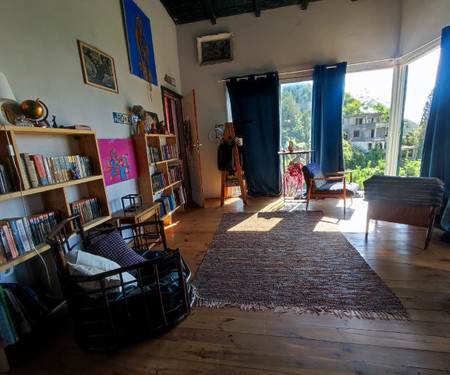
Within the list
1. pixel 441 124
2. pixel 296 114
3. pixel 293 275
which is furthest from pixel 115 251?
pixel 296 114

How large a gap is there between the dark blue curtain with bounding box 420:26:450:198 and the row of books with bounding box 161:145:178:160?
347cm

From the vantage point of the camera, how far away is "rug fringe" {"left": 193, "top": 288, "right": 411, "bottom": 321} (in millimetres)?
1350

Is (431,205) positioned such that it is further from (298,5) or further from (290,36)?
(298,5)

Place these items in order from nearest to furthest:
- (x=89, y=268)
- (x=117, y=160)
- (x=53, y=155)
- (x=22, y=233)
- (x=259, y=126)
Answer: (x=89, y=268), (x=22, y=233), (x=53, y=155), (x=117, y=160), (x=259, y=126)

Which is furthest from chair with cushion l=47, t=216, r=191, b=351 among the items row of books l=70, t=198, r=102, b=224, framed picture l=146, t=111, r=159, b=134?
framed picture l=146, t=111, r=159, b=134

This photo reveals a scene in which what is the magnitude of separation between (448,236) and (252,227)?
2.06 m

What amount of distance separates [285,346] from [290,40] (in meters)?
4.38

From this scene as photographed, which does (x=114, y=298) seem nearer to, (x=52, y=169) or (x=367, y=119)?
(x=52, y=169)

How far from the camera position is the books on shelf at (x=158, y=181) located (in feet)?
9.33

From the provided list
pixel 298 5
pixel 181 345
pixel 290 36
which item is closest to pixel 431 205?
pixel 181 345

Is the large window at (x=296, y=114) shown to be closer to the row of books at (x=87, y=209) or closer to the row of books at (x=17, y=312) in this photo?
the row of books at (x=87, y=209)

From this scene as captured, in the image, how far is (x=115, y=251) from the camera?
1.48 meters

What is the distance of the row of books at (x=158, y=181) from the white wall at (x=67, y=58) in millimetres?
247

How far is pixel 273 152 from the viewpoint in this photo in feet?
13.4
